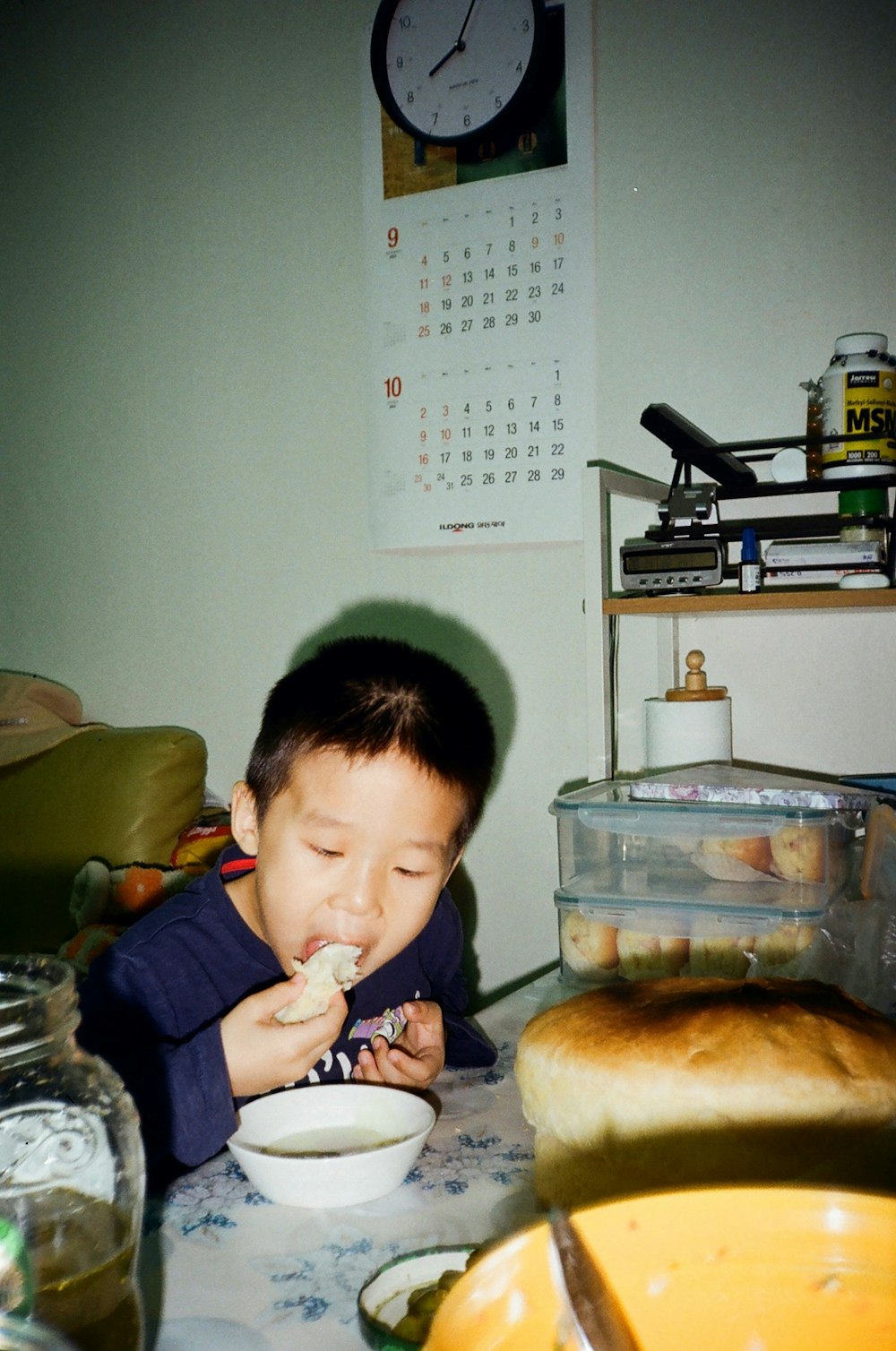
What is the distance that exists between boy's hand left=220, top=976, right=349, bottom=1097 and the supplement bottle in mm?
957

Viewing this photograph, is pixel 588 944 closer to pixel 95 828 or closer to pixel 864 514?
pixel 864 514

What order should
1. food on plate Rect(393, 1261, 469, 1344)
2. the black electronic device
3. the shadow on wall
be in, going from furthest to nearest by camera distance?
1. the shadow on wall
2. the black electronic device
3. food on plate Rect(393, 1261, 469, 1344)

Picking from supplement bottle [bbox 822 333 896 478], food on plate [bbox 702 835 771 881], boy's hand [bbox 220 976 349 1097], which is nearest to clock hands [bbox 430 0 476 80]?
supplement bottle [bbox 822 333 896 478]

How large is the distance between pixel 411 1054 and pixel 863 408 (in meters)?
0.98

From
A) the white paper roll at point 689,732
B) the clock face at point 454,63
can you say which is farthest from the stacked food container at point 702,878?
the clock face at point 454,63

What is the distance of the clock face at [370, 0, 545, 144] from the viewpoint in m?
1.74

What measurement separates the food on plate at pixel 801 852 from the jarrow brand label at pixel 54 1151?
64 centimetres

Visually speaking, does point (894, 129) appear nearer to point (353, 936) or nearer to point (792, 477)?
point (792, 477)

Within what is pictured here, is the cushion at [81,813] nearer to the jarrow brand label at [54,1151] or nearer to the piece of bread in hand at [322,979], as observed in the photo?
the piece of bread in hand at [322,979]

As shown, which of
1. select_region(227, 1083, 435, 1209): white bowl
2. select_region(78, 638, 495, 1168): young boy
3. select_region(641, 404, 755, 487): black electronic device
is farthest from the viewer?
select_region(641, 404, 755, 487): black electronic device

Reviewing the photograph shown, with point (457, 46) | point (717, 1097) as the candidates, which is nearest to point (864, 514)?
point (717, 1097)

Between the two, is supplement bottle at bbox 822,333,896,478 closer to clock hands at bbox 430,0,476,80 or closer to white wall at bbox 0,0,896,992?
white wall at bbox 0,0,896,992

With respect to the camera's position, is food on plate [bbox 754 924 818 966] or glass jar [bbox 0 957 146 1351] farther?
food on plate [bbox 754 924 818 966]

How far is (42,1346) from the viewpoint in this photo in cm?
34
